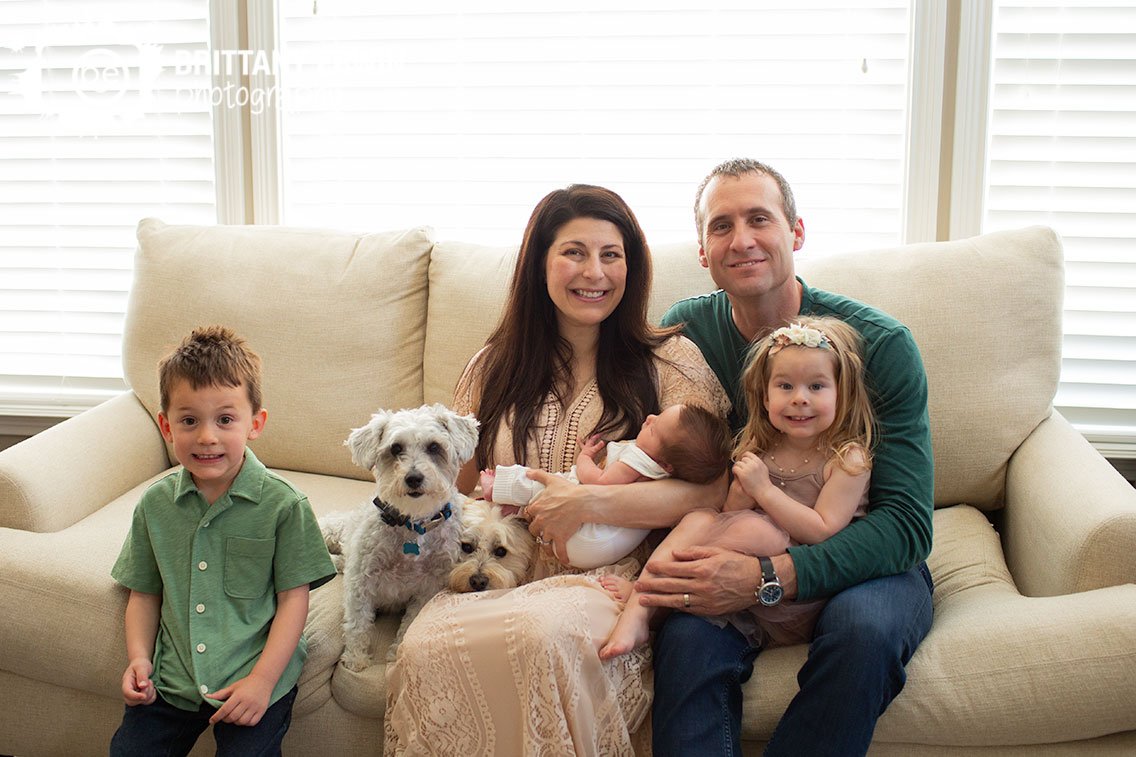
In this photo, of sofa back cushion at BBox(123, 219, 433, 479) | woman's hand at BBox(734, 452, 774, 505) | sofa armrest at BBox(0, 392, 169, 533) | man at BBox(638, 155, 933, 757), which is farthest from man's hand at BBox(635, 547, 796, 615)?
sofa armrest at BBox(0, 392, 169, 533)

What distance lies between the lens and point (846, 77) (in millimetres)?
2840

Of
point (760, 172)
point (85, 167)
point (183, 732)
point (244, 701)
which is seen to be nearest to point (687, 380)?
point (760, 172)

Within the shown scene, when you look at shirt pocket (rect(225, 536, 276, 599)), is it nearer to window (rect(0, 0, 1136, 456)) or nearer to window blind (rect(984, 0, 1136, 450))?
window (rect(0, 0, 1136, 456))

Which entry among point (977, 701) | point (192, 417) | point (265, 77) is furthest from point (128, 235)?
point (977, 701)

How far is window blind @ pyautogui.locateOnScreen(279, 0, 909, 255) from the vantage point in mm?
2850

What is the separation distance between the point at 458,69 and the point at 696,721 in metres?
2.07

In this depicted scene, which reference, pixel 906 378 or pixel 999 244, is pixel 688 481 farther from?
pixel 999 244

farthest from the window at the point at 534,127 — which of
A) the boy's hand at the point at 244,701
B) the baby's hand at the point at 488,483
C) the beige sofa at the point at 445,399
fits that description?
the boy's hand at the point at 244,701

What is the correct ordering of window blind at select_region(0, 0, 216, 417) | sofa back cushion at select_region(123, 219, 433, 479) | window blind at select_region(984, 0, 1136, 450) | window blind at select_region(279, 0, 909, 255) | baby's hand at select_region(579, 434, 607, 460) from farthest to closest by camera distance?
window blind at select_region(0, 0, 216, 417) → window blind at select_region(279, 0, 909, 255) → window blind at select_region(984, 0, 1136, 450) → sofa back cushion at select_region(123, 219, 433, 479) → baby's hand at select_region(579, 434, 607, 460)

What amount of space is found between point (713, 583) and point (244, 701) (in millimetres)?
813

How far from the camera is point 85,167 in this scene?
3.20 m

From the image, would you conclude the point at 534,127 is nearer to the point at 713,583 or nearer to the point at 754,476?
the point at 754,476

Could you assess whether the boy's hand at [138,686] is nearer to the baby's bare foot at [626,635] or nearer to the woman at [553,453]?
the woman at [553,453]

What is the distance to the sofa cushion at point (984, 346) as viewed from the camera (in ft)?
7.57
